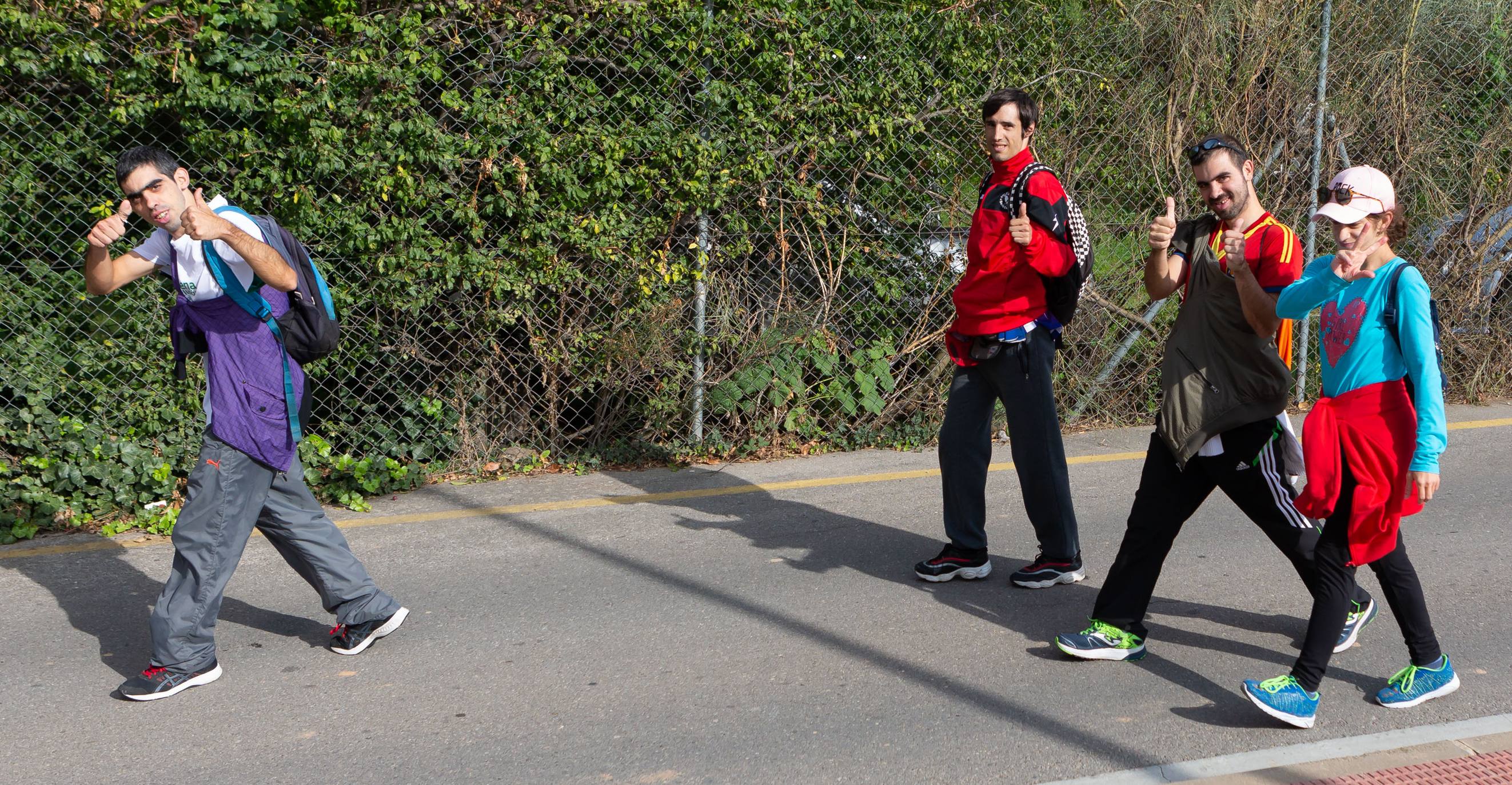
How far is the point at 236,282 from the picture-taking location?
4.04 meters

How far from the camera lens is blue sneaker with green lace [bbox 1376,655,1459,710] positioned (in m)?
3.89

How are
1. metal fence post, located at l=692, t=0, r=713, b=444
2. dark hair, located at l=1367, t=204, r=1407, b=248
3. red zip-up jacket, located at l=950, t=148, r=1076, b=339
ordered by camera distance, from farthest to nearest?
metal fence post, located at l=692, t=0, r=713, b=444 < red zip-up jacket, located at l=950, t=148, r=1076, b=339 < dark hair, located at l=1367, t=204, r=1407, b=248

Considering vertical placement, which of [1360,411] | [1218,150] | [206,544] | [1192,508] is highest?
[1218,150]

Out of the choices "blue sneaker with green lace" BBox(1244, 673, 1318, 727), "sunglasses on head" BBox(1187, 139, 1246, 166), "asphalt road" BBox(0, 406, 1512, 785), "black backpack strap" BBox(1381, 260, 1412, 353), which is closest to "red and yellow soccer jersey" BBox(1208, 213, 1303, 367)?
"sunglasses on head" BBox(1187, 139, 1246, 166)

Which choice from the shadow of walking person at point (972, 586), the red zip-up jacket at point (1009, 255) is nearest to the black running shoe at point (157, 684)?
the shadow of walking person at point (972, 586)

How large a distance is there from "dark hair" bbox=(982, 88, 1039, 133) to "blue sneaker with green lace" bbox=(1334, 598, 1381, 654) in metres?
2.16

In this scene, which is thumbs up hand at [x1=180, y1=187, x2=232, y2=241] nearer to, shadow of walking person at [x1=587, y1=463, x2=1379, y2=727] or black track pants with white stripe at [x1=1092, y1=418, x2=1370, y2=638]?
shadow of walking person at [x1=587, y1=463, x2=1379, y2=727]

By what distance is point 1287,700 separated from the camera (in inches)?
146

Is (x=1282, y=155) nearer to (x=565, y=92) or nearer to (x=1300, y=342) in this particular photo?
(x=1300, y=342)

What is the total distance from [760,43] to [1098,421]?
11.5ft

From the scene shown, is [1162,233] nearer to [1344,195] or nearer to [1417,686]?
[1344,195]

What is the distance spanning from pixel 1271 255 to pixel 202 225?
3419mm

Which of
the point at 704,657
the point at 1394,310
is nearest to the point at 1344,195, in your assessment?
the point at 1394,310

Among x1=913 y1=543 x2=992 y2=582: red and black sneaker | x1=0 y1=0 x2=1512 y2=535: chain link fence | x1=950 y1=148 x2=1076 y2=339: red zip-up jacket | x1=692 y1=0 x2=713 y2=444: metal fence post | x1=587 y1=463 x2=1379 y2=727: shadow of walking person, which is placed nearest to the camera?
x1=587 y1=463 x2=1379 y2=727: shadow of walking person
